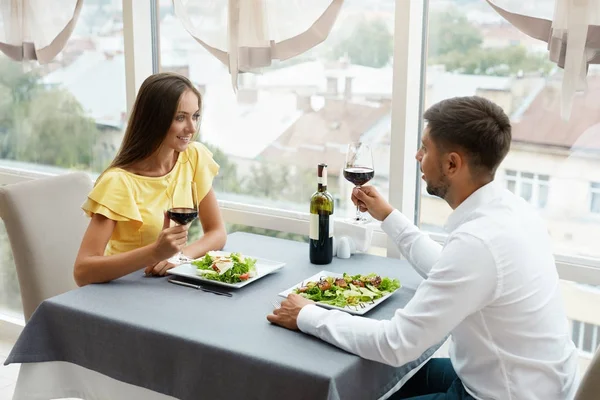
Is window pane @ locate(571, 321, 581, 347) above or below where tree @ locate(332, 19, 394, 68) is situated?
below

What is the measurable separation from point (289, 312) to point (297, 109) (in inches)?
47.5

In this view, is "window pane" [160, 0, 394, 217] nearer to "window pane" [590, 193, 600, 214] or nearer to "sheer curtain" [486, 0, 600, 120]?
"sheer curtain" [486, 0, 600, 120]

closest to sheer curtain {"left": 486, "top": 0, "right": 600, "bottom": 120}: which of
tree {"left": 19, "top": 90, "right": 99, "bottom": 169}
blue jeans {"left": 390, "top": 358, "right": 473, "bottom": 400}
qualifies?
blue jeans {"left": 390, "top": 358, "right": 473, "bottom": 400}

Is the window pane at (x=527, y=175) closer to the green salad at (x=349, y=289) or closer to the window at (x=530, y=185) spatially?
the window at (x=530, y=185)

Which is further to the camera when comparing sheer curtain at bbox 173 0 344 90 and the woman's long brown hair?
sheer curtain at bbox 173 0 344 90

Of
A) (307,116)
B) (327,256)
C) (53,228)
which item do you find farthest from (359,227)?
(53,228)

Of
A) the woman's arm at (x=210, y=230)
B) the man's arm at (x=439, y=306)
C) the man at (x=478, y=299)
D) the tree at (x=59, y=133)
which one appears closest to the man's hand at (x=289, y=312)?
the man at (x=478, y=299)

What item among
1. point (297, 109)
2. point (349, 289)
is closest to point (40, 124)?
point (297, 109)

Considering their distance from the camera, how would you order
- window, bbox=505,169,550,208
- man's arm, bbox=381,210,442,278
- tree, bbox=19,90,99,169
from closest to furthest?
man's arm, bbox=381,210,442,278 → window, bbox=505,169,550,208 → tree, bbox=19,90,99,169

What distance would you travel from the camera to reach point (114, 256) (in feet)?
6.42

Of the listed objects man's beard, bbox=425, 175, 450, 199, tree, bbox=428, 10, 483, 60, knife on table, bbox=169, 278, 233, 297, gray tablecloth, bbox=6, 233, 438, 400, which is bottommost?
gray tablecloth, bbox=6, 233, 438, 400

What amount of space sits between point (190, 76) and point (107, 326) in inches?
57.9

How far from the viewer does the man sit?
144cm

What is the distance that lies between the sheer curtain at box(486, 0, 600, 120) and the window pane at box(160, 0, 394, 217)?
510 millimetres
